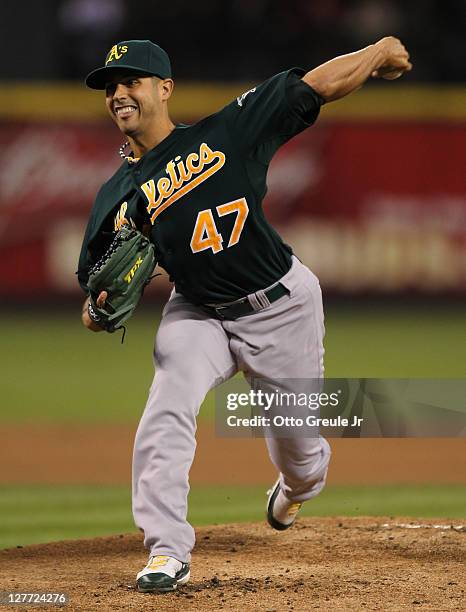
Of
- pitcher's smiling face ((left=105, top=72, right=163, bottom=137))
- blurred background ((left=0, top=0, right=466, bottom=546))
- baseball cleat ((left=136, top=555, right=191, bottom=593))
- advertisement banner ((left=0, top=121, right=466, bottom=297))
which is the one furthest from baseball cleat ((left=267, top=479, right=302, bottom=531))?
advertisement banner ((left=0, top=121, right=466, bottom=297))

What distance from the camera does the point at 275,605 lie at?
380cm

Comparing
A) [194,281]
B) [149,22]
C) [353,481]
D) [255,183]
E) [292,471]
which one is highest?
[149,22]

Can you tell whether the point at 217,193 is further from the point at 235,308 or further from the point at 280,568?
the point at 280,568

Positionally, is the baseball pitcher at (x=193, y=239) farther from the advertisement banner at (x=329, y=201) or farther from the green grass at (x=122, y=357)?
the advertisement banner at (x=329, y=201)

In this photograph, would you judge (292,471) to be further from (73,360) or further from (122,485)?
(73,360)

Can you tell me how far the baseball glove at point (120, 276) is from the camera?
415 centimetres

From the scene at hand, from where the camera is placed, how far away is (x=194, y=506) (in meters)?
6.12

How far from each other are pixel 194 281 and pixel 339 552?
1.30 meters

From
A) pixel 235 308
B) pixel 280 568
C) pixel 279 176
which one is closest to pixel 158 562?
pixel 280 568

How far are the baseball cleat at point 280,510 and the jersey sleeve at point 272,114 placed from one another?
5.02ft

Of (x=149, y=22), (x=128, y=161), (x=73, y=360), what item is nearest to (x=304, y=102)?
(x=128, y=161)

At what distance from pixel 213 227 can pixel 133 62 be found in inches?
26.5

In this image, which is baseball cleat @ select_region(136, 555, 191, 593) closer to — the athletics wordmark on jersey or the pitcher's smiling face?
the athletics wordmark on jersey

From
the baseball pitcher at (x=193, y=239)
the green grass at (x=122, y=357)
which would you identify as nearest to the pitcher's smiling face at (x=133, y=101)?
the baseball pitcher at (x=193, y=239)
